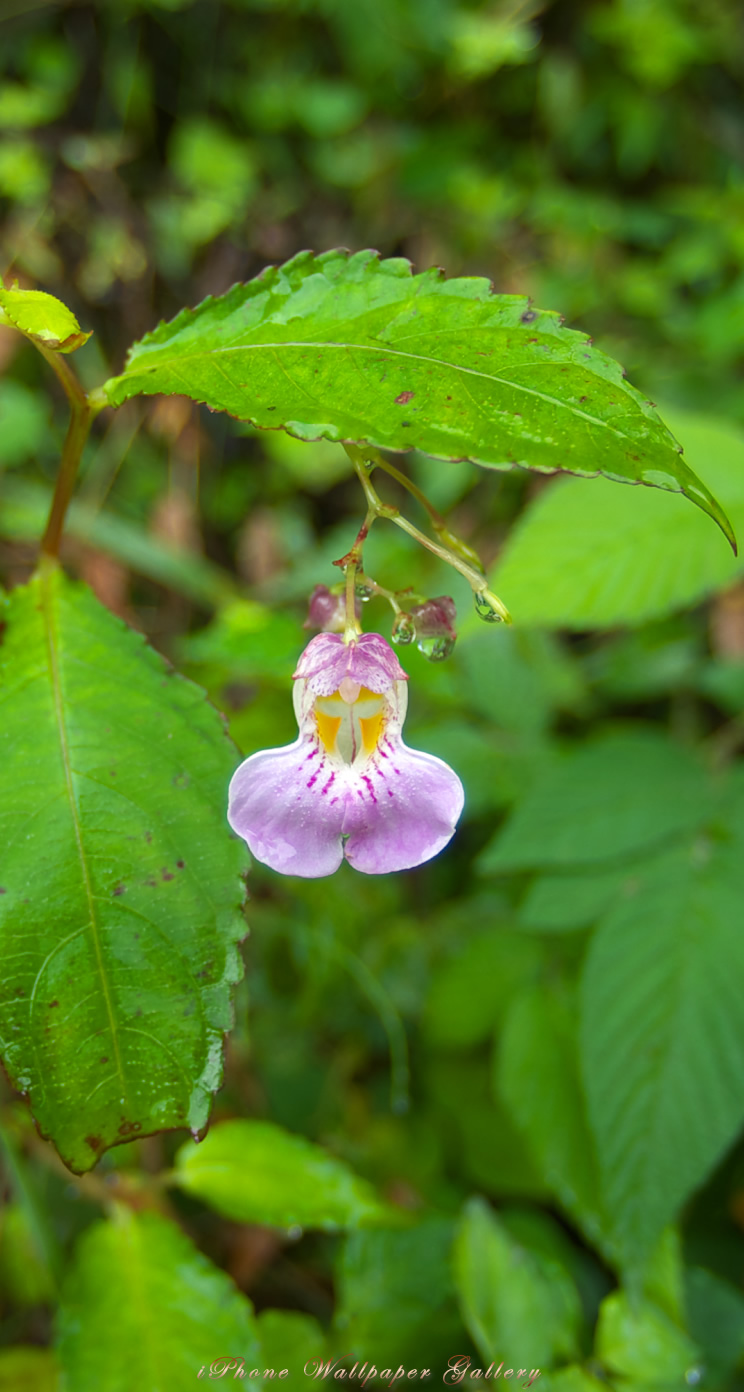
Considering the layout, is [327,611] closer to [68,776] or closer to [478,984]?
[68,776]

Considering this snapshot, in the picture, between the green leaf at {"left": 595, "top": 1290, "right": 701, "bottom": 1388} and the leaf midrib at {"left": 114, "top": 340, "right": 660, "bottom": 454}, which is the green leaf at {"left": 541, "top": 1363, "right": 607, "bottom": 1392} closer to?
the green leaf at {"left": 595, "top": 1290, "right": 701, "bottom": 1388}

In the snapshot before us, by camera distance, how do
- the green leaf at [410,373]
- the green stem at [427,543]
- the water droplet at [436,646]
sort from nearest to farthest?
the green leaf at [410,373], the green stem at [427,543], the water droplet at [436,646]

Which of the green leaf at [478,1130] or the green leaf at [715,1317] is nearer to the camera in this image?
the green leaf at [715,1317]

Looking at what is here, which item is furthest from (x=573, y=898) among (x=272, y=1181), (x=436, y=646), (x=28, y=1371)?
(x=28, y=1371)

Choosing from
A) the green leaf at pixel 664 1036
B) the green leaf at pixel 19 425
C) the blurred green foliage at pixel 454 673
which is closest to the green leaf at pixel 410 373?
the blurred green foliage at pixel 454 673

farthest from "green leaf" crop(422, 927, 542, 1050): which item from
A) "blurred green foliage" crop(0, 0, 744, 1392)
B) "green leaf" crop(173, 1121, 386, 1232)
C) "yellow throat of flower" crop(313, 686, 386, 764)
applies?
"yellow throat of flower" crop(313, 686, 386, 764)

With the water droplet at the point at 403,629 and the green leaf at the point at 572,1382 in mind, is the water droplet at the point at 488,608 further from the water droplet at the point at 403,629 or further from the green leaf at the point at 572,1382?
the green leaf at the point at 572,1382
